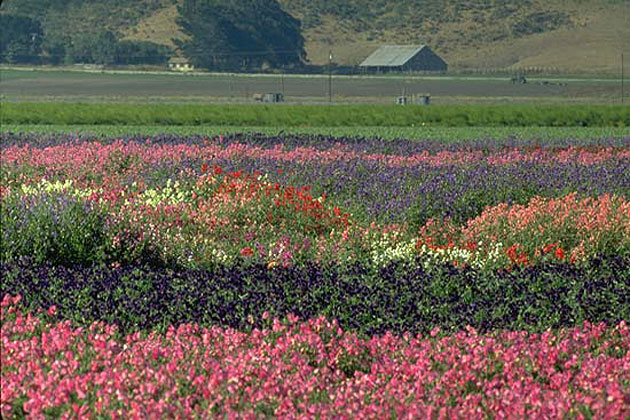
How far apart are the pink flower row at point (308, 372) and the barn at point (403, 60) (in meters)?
138

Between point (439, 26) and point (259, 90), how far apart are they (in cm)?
8263

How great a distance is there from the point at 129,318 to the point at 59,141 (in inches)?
675

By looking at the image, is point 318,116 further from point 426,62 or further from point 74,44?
point 74,44

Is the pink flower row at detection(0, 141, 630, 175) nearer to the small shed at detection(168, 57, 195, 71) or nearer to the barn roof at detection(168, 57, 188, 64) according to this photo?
the small shed at detection(168, 57, 195, 71)

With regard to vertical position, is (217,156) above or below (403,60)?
above

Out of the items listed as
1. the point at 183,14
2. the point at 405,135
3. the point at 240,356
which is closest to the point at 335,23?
the point at 183,14

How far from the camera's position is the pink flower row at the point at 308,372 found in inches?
220

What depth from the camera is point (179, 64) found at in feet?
466

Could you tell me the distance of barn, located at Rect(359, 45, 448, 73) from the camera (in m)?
146

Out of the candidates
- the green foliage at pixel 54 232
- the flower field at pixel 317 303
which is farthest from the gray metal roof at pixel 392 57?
the green foliage at pixel 54 232

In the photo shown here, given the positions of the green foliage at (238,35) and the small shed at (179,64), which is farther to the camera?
the green foliage at (238,35)

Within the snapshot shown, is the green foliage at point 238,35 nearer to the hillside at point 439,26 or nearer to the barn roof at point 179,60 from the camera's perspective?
the barn roof at point 179,60

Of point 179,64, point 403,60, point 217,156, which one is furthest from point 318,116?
point 403,60

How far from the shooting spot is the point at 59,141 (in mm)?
24109
